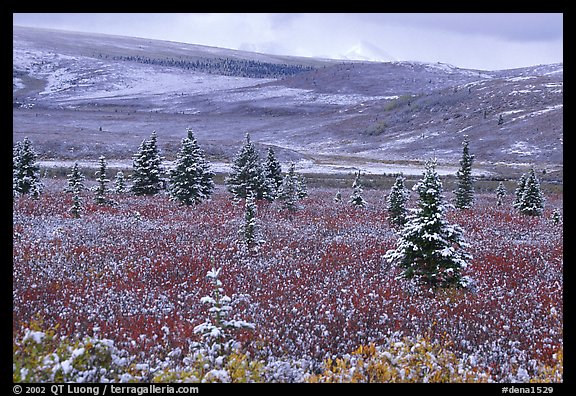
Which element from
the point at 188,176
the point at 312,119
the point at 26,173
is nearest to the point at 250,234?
the point at 188,176

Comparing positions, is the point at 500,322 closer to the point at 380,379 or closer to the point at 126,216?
the point at 380,379

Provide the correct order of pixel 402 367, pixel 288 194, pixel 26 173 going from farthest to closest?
pixel 26 173, pixel 288 194, pixel 402 367

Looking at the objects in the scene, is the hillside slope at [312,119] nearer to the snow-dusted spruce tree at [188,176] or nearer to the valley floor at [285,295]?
the snow-dusted spruce tree at [188,176]

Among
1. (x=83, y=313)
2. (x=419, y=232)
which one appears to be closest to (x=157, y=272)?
(x=83, y=313)

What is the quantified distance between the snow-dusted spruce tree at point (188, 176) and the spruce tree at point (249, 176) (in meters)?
2.23

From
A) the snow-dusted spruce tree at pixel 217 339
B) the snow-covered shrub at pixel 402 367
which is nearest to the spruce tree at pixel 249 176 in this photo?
the snow-dusted spruce tree at pixel 217 339

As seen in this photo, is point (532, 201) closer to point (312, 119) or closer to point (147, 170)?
point (147, 170)

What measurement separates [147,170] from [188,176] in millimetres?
5121

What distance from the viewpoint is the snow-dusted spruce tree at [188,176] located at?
26.2 m

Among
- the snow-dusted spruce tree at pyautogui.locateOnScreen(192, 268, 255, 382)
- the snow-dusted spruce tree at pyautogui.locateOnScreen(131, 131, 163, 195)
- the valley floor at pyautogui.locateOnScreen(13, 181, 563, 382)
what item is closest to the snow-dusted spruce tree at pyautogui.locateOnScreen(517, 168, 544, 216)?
the valley floor at pyautogui.locateOnScreen(13, 181, 563, 382)

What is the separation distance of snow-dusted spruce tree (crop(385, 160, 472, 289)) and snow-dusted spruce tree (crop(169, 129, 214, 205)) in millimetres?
15935

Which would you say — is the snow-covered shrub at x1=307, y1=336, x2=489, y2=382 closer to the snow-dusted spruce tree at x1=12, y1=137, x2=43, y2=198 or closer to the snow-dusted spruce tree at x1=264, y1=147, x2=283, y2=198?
the snow-dusted spruce tree at x1=12, y1=137, x2=43, y2=198

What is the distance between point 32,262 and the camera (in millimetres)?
12938

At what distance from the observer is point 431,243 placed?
12641 mm
